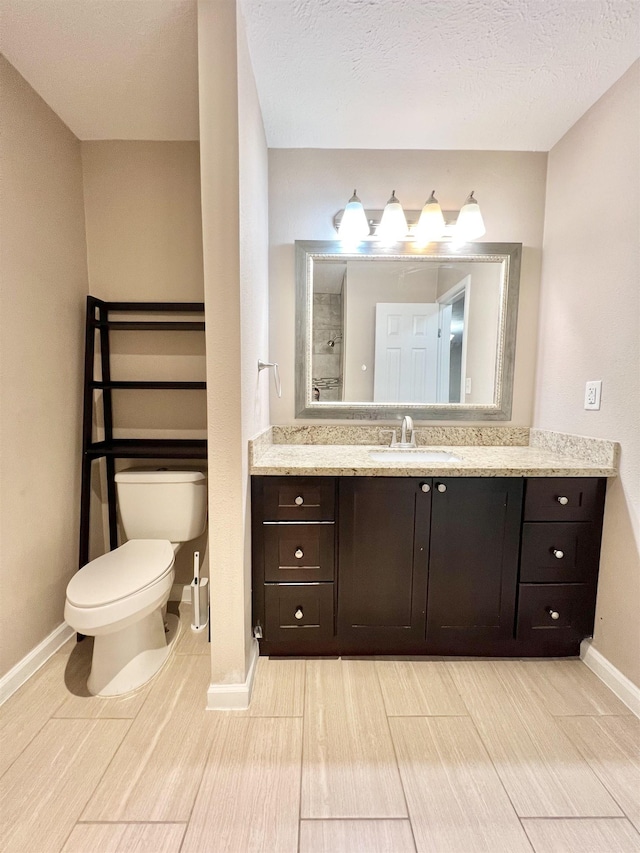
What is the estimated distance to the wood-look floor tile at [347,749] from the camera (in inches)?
38.4

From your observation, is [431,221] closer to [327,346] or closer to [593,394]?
[327,346]

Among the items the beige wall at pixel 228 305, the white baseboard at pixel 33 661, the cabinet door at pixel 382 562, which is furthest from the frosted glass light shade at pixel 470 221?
the white baseboard at pixel 33 661

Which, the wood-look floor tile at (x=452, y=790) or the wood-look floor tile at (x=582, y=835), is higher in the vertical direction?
the wood-look floor tile at (x=452, y=790)

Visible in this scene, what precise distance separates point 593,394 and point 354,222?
4.37 ft

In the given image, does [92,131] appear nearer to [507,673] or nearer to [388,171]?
[388,171]

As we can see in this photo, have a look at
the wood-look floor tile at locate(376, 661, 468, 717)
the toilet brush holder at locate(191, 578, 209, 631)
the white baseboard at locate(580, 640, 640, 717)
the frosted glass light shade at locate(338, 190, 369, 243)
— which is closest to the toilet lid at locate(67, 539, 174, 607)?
the toilet brush holder at locate(191, 578, 209, 631)

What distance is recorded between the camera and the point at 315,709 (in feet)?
4.14

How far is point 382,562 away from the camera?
56.9 inches

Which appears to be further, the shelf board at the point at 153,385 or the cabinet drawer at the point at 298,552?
the shelf board at the point at 153,385

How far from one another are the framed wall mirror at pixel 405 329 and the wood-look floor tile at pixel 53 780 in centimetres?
146

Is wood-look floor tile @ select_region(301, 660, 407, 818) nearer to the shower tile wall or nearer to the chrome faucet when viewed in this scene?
the chrome faucet

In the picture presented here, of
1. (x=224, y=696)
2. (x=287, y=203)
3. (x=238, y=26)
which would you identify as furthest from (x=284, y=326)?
(x=224, y=696)

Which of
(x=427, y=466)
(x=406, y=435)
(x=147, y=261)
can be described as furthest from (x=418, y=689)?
(x=147, y=261)

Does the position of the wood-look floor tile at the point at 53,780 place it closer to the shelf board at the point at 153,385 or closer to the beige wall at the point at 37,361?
the beige wall at the point at 37,361
